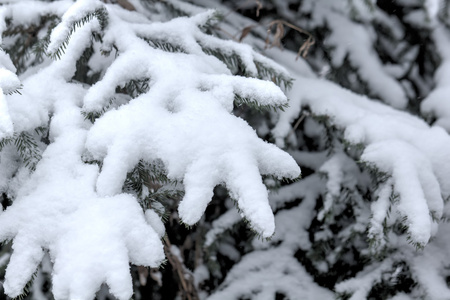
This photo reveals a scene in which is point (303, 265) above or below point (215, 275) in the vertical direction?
above

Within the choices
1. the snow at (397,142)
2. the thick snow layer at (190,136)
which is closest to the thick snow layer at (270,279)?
the snow at (397,142)

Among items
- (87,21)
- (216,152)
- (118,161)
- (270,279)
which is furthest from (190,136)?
(270,279)

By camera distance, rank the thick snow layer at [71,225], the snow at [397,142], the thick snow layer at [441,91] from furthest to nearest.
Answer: the thick snow layer at [441,91]
the snow at [397,142]
the thick snow layer at [71,225]

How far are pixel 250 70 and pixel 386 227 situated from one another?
77 cm

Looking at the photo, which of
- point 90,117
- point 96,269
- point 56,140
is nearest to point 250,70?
point 90,117

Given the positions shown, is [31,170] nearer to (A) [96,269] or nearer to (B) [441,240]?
(A) [96,269]

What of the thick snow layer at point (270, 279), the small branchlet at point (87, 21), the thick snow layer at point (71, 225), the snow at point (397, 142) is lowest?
the thick snow layer at point (270, 279)

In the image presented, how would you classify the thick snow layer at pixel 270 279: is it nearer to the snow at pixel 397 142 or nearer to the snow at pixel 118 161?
the snow at pixel 397 142

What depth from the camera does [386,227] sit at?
1.51 meters

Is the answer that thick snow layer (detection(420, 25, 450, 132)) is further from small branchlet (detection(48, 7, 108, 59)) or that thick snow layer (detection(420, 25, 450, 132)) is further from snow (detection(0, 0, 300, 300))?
small branchlet (detection(48, 7, 108, 59))

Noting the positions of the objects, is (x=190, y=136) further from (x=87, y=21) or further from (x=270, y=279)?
(x=270, y=279)

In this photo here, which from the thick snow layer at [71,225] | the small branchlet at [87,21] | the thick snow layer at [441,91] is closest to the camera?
the thick snow layer at [71,225]

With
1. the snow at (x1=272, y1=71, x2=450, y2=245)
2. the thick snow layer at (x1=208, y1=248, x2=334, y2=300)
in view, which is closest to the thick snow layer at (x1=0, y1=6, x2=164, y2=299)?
the snow at (x1=272, y1=71, x2=450, y2=245)

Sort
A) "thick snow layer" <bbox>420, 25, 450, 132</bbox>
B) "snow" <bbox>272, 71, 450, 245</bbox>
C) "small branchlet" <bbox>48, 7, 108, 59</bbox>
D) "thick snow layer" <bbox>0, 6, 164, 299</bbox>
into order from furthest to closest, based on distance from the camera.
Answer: "thick snow layer" <bbox>420, 25, 450, 132</bbox>, "snow" <bbox>272, 71, 450, 245</bbox>, "small branchlet" <bbox>48, 7, 108, 59</bbox>, "thick snow layer" <bbox>0, 6, 164, 299</bbox>
